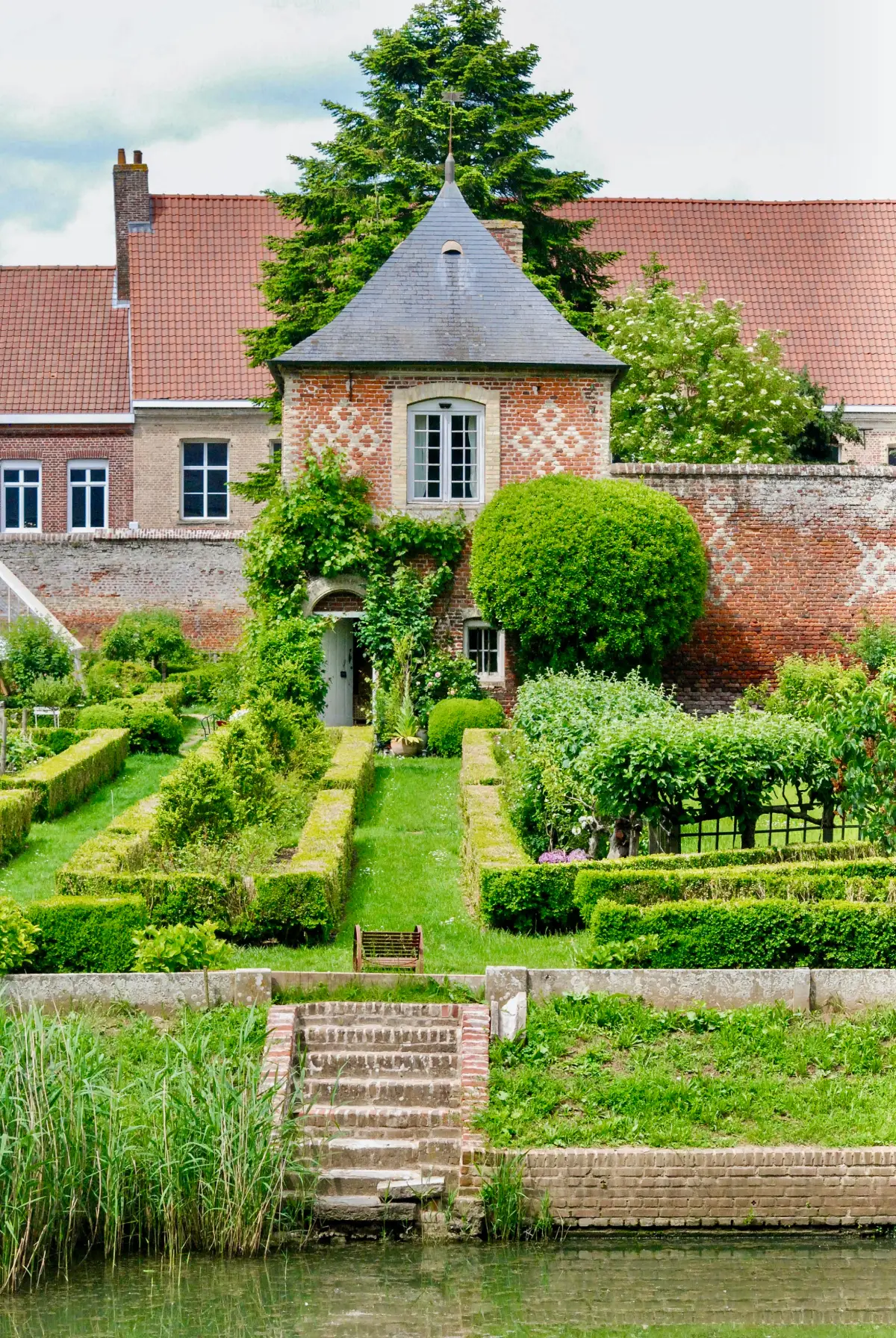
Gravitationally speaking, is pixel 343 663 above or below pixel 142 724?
above

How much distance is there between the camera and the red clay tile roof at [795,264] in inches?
1444

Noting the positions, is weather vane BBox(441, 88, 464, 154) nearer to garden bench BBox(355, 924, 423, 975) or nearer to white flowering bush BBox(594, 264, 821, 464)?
white flowering bush BBox(594, 264, 821, 464)

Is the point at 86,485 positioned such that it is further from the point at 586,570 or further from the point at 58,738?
the point at 586,570

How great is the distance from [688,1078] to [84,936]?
14.0 ft

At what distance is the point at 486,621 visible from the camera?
79.1 ft

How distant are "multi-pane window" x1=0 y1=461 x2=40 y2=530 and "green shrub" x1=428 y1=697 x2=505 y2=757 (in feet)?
51.4

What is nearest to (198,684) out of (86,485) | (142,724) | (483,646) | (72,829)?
(142,724)

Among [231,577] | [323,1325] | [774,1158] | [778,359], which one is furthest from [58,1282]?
[778,359]

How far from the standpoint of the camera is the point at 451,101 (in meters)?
28.8

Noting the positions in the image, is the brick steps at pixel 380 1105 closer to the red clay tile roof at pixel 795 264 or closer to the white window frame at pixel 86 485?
the white window frame at pixel 86 485

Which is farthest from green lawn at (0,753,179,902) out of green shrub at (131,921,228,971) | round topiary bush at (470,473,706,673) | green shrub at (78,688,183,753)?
round topiary bush at (470,473,706,673)

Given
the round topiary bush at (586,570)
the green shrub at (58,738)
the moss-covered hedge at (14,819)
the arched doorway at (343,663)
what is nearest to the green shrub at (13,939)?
the moss-covered hedge at (14,819)

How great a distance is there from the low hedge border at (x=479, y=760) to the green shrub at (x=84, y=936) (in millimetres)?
6436

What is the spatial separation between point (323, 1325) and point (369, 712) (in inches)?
627
